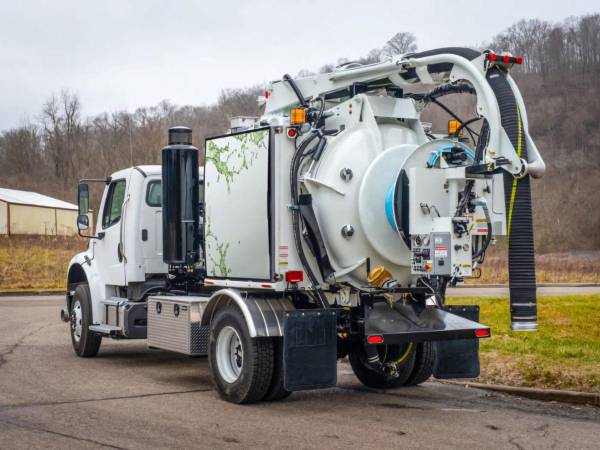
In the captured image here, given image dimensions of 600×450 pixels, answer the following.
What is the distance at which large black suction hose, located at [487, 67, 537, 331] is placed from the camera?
8.41 metres

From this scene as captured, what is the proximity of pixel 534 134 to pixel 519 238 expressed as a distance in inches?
4473

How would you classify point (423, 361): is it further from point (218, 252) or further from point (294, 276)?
point (218, 252)

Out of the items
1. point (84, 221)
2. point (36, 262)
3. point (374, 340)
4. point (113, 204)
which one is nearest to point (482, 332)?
point (374, 340)

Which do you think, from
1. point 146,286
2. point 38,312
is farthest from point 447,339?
point 38,312

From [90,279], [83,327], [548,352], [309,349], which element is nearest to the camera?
[309,349]

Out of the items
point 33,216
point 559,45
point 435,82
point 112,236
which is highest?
point 559,45

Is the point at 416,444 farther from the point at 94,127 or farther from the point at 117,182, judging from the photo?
the point at 94,127

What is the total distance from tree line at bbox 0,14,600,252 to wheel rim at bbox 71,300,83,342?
2523 centimetres

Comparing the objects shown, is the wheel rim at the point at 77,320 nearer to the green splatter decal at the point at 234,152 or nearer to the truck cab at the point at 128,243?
the truck cab at the point at 128,243

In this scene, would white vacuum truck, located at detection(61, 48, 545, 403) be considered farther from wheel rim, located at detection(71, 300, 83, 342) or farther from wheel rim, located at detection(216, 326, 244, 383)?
wheel rim, located at detection(71, 300, 83, 342)

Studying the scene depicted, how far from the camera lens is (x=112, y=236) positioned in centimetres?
1320

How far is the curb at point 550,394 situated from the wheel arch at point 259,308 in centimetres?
274

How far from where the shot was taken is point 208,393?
1017cm

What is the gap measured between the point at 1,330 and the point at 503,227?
455 inches
